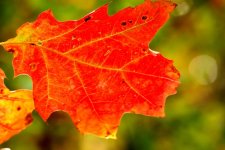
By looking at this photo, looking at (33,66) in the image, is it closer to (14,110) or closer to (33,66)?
(33,66)

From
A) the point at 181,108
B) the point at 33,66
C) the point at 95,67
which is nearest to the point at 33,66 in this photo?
the point at 33,66

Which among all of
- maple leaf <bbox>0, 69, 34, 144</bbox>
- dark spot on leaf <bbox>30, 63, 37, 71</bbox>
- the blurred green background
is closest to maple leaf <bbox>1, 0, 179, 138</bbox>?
dark spot on leaf <bbox>30, 63, 37, 71</bbox>

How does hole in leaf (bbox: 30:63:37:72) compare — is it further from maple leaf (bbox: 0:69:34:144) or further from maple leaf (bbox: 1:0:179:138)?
maple leaf (bbox: 0:69:34:144)

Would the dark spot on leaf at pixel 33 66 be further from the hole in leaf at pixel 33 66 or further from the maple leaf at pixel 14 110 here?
the maple leaf at pixel 14 110

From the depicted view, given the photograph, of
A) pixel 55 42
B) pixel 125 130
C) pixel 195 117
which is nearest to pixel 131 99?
pixel 55 42

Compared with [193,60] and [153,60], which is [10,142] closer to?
[193,60]

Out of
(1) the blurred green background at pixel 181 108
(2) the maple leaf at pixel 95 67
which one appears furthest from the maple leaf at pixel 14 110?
(1) the blurred green background at pixel 181 108
